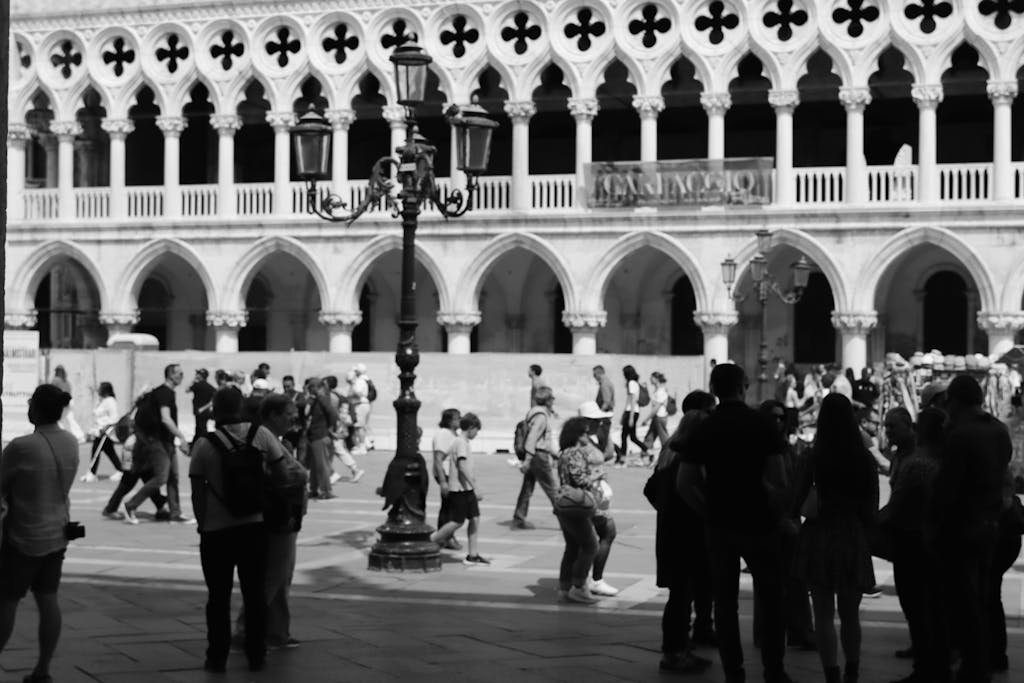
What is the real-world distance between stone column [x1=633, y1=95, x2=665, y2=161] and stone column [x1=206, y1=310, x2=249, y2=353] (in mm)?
9163

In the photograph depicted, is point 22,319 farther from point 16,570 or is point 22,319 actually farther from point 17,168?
point 16,570

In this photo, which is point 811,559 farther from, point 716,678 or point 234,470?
point 234,470

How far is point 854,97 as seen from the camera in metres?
30.3

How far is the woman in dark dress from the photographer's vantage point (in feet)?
26.5

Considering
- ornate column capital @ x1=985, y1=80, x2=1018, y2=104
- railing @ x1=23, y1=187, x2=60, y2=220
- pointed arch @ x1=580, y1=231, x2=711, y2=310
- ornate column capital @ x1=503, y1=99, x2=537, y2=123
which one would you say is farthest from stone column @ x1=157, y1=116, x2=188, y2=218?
ornate column capital @ x1=985, y1=80, x2=1018, y2=104

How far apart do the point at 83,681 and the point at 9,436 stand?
16.1 m

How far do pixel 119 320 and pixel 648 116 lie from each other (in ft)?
39.9

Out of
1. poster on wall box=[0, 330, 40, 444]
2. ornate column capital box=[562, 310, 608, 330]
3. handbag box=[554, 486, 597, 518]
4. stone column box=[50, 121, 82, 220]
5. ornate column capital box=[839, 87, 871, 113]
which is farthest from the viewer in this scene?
stone column box=[50, 121, 82, 220]

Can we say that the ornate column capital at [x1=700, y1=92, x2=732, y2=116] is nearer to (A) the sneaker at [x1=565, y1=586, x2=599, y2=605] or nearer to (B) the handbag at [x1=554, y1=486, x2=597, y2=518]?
(A) the sneaker at [x1=565, y1=586, x2=599, y2=605]

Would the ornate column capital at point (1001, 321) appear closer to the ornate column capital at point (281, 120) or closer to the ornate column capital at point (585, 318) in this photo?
the ornate column capital at point (585, 318)

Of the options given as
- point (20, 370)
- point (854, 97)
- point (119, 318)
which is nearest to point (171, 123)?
point (119, 318)

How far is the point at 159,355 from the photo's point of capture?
2803cm

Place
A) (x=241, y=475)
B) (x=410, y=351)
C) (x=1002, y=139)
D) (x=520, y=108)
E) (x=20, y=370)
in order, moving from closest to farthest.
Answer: (x=241, y=475)
(x=410, y=351)
(x=20, y=370)
(x=1002, y=139)
(x=520, y=108)

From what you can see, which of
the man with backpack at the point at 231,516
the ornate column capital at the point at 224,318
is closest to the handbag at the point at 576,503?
the man with backpack at the point at 231,516
